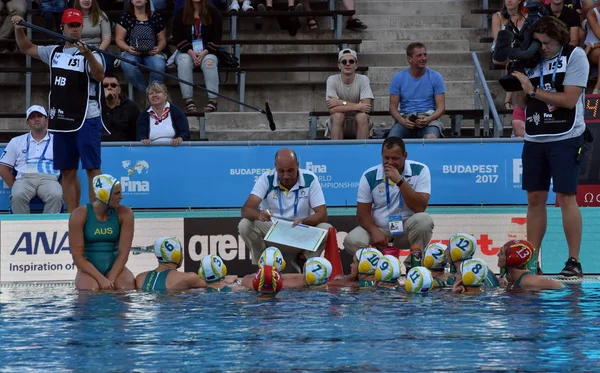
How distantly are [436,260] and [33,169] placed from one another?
5075mm

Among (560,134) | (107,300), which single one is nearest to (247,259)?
(107,300)

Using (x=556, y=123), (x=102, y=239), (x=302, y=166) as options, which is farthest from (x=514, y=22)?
(x=102, y=239)

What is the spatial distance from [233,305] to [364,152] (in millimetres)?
4083

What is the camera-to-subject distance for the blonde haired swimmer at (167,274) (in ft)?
33.7

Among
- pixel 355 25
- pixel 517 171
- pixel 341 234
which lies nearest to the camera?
pixel 341 234

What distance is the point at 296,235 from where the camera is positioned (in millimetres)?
10781

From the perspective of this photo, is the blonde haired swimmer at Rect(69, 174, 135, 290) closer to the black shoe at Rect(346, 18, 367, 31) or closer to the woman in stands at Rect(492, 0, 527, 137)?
the woman in stands at Rect(492, 0, 527, 137)

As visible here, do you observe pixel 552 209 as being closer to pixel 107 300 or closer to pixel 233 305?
pixel 233 305

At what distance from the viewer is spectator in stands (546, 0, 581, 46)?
1496 cm

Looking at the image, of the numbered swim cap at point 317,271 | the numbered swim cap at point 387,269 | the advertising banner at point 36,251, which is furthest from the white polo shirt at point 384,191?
the advertising banner at point 36,251

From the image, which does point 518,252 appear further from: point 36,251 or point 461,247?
point 36,251

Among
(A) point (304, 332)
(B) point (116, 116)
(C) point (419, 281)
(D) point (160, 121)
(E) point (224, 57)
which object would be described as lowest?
(A) point (304, 332)

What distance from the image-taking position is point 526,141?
408 inches

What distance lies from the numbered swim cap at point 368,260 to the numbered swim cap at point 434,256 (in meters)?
0.50
